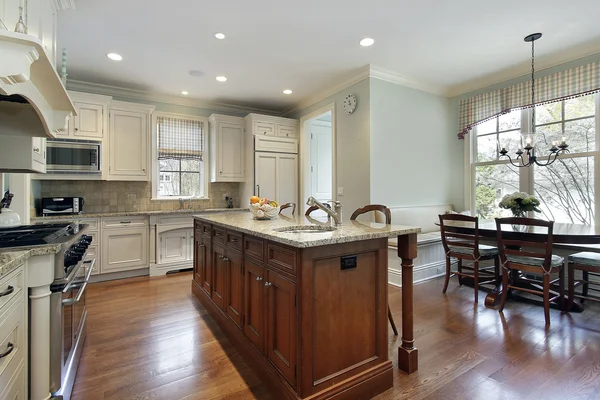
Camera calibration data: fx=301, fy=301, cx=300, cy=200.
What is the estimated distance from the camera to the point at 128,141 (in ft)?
14.3

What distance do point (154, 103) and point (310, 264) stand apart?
4499mm

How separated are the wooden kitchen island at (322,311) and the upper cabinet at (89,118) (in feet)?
10.7

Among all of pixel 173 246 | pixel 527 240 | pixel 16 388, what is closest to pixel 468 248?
pixel 527 240

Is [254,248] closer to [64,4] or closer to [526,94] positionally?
[64,4]

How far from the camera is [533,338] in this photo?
7.53ft

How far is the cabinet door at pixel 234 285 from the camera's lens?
2.16 m

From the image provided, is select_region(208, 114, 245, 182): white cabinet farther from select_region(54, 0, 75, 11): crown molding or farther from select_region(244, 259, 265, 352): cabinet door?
select_region(244, 259, 265, 352): cabinet door

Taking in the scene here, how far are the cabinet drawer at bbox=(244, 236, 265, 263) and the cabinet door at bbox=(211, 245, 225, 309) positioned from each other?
0.54 m

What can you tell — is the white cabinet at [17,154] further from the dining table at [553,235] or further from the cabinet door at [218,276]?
the dining table at [553,235]

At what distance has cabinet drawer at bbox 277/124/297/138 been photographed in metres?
5.27

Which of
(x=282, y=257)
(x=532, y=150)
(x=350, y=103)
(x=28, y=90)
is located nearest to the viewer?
(x=28, y=90)

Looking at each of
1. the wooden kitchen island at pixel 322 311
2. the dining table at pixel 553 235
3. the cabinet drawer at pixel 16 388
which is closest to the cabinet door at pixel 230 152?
the wooden kitchen island at pixel 322 311

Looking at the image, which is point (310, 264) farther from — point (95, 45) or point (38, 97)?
point (95, 45)

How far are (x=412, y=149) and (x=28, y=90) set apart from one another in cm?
422
